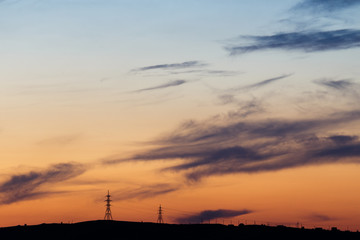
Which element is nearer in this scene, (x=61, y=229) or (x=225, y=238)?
(x=225, y=238)

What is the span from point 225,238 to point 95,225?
28310mm

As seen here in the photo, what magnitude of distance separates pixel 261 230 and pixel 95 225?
33107 mm

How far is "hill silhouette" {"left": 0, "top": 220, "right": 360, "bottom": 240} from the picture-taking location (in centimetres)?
16475

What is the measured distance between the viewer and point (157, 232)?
169m

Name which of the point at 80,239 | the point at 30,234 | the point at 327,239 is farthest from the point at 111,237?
the point at 327,239

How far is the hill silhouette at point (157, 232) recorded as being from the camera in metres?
165

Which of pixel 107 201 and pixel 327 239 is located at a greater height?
pixel 107 201

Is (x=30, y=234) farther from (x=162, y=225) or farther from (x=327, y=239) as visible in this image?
(x=327, y=239)

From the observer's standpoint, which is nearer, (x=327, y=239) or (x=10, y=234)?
(x=327, y=239)

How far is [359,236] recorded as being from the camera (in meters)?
165

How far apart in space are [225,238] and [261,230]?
986 centimetres

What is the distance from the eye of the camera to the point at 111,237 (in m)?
165

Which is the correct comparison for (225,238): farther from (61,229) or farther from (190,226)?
(61,229)

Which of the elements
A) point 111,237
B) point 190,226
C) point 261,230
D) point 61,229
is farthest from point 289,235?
point 61,229
